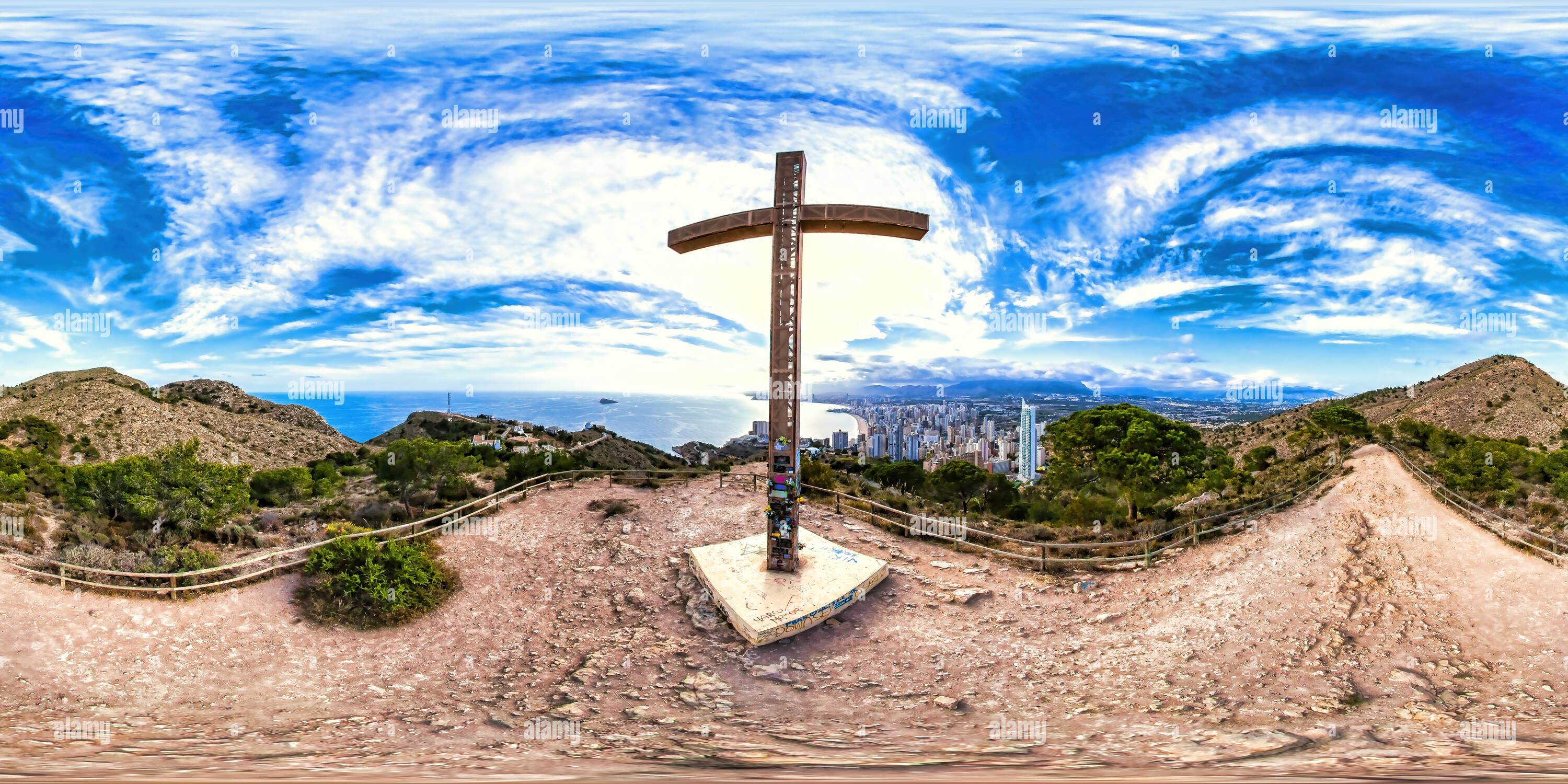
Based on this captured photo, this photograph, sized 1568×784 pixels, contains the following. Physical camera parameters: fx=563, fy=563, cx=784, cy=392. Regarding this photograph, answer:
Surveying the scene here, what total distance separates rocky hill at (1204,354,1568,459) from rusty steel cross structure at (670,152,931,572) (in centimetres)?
3293

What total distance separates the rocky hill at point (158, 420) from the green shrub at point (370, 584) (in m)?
32.9

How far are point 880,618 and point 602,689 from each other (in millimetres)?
4190

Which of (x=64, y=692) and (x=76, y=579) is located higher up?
(x=76, y=579)

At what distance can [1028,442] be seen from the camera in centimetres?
2208

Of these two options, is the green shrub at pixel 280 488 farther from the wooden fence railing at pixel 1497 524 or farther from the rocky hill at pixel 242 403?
the rocky hill at pixel 242 403

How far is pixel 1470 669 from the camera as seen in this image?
21.5 feet

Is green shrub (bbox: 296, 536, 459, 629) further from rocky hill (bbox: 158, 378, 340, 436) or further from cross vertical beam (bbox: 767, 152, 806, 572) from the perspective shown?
rocky hill (bbox: 158, 378, 340, 436)

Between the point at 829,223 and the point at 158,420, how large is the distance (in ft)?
167

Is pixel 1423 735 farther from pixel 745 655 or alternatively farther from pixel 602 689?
pixel 602 689

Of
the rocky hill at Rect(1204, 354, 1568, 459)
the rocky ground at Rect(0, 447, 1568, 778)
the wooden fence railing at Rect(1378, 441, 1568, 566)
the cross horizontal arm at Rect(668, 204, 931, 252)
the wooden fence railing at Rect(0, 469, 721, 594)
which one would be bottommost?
the rocky ground at Rect(0, 447, 1568, 778)

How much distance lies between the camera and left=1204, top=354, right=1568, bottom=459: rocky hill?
104ft

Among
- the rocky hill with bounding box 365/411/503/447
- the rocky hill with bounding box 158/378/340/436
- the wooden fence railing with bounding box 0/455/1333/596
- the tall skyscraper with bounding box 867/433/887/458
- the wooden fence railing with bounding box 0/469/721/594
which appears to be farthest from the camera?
the rocky hill with bounding box 158/378/340/436

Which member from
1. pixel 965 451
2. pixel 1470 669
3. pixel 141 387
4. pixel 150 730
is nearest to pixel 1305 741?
pixel 1470 669

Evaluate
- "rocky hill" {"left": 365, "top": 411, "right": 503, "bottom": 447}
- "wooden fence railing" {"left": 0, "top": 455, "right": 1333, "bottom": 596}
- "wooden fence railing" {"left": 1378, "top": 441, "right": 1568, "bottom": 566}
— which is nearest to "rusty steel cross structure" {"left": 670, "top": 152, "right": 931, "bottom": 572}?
"wooden fence railing" {"left": 0, "top": 455, "right": 1333, "bottom": 596}
